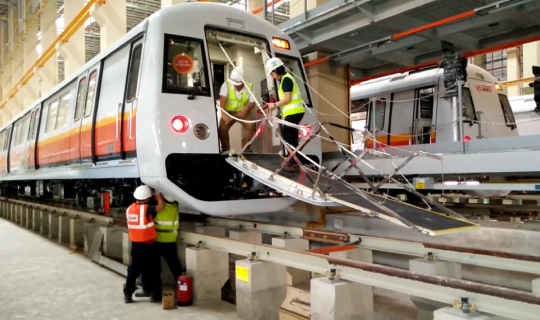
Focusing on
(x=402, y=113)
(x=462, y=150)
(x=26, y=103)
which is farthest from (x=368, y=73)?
(x=26, y=103)

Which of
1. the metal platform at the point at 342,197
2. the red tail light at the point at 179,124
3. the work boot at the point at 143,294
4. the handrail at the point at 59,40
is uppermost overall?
the handrail at the point at 59,40

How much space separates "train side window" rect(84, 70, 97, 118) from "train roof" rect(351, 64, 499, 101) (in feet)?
19.5

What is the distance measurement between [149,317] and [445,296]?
2.60 m

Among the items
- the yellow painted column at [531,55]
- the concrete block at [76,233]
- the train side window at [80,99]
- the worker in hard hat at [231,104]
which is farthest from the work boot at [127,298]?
the yellow painted column at [531,55]

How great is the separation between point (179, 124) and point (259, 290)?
1.87 m

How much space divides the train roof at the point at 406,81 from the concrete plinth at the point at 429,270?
5872 millimetres

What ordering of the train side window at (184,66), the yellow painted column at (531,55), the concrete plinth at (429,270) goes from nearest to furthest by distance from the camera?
the concrete plinth at (429,270) → the train side window at (184,66) → the yellow painted column at (531,55)

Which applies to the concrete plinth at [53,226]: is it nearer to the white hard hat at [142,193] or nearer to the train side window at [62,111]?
the train side window at [62,111]

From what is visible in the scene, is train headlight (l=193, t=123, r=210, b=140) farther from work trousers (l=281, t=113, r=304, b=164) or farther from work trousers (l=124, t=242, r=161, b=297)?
work trousers (l=124, t=242, r=161, b=297)

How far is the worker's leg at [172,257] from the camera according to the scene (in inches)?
197

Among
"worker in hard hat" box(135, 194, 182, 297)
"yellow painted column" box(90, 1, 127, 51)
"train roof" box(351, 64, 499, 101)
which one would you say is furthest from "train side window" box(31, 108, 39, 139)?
"train roof" box(351, 64, 499, 101)

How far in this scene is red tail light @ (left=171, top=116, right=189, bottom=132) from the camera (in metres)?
4.67

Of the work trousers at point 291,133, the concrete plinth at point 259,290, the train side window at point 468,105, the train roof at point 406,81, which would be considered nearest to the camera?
the concrete plinth at point 259,290

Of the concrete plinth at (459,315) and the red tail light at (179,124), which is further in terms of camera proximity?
the red tail light at (179,124)
